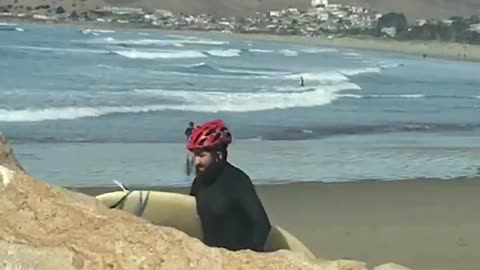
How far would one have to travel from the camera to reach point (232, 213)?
4.29m

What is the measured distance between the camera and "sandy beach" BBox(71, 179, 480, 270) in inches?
349

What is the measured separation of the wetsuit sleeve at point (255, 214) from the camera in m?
4.20

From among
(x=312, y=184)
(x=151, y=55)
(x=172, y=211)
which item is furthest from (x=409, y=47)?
(x=172, y=211)

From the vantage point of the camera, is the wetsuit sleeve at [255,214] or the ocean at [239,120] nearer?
the wetsuit sleeve at [255,214]

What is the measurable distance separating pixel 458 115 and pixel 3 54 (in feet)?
67.7

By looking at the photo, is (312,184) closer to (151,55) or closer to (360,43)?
(151,55)

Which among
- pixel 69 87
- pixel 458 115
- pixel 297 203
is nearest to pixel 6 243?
pixel 297 203

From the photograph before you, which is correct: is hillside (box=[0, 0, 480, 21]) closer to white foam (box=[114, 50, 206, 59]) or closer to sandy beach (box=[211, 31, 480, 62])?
sandy beach (box=[211, 31, 480, 62])

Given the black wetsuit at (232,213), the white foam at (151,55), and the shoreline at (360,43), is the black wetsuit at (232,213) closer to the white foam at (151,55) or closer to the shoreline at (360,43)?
the white foam at (151,55)

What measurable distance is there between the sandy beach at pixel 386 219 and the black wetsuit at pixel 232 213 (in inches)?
163

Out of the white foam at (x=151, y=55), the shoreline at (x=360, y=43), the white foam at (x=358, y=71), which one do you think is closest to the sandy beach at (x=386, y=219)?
the white foam at (x=358, y=71)

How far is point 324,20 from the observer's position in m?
123

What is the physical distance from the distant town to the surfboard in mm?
91381

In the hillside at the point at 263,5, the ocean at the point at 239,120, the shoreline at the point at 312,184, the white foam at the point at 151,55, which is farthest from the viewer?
the hillside at the point at 263,5
